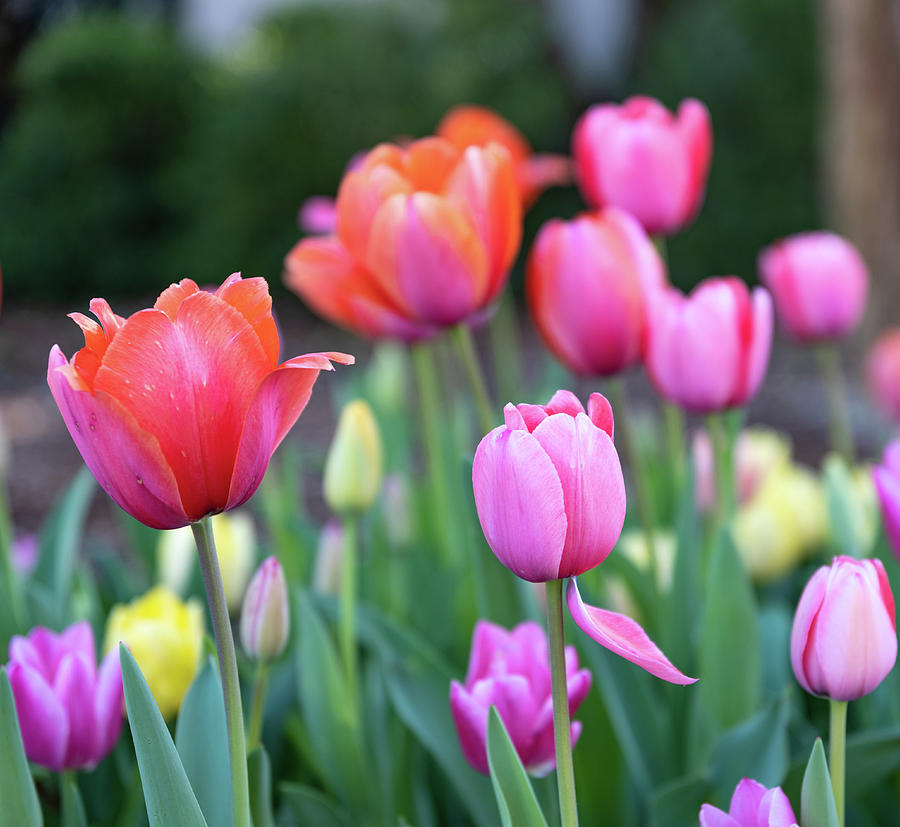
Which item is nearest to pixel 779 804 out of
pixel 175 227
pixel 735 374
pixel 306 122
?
pixel 735 374

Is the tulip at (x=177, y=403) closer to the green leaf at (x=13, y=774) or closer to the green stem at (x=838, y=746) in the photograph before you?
the green leaf at (x=13, y=774)

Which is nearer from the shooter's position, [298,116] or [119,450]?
[119,450]

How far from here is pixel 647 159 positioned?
1.04 metres

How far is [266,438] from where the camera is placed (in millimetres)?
507

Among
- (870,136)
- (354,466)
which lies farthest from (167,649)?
(870,136)

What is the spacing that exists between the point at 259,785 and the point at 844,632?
349 millimetres

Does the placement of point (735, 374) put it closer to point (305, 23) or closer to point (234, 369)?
point (234, 369)

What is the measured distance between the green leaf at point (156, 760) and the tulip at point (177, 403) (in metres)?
0.09

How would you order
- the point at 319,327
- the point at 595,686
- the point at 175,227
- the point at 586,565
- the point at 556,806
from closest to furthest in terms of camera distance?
1. the point at 586,565
2. the point at 556,806
3. the point at 595,686
4. the point at 319,327
5. the point at 175,227

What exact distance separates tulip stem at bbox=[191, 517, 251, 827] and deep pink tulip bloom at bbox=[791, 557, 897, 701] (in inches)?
11.2

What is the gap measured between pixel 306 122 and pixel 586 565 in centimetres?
512

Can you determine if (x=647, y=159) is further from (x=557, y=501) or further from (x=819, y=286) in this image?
(x=557, y=501)

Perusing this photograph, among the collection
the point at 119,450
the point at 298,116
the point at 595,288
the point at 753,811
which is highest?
the point at 298,116

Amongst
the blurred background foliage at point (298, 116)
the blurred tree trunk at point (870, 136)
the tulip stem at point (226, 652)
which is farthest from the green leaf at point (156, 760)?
the blurred background foliage at point (298, 116)
